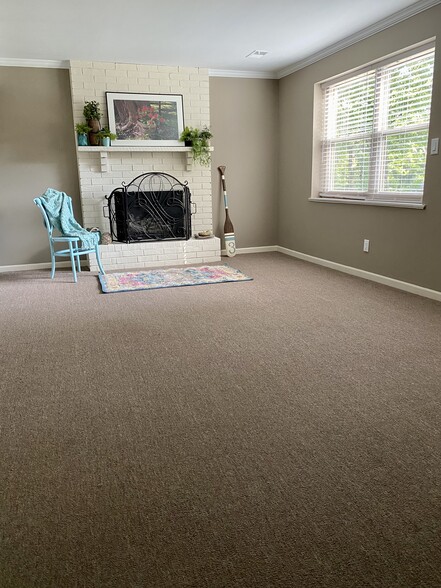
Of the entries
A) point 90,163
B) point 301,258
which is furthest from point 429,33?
point 90,163

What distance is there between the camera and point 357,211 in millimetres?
4785

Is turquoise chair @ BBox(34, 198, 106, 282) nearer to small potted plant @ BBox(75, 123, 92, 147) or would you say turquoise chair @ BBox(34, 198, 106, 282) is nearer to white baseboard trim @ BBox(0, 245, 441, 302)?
white baseboard trim @ BBox(0, 245, 441, 302)

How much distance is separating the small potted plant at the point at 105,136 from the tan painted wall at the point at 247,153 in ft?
4.40

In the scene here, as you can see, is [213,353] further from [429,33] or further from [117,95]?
[117,95]

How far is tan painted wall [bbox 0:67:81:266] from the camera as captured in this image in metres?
5.14

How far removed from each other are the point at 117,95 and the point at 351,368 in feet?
14.3

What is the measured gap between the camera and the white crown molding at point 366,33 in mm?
3703

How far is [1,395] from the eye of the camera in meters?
2.34

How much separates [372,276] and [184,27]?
2916mm

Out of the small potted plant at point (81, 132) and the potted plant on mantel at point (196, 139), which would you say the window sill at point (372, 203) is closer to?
the potted plant on mantel at point (196, 139)

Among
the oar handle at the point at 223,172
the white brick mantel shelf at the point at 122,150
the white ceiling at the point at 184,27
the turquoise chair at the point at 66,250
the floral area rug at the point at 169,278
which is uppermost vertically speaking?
the white ceiling at the point at 184,27

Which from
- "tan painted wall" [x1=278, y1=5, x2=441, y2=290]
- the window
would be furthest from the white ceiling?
the window

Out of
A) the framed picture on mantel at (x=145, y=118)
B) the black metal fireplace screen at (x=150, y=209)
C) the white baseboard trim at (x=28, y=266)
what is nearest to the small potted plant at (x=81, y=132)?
the framed picture on mantel at (x=145, y=118)

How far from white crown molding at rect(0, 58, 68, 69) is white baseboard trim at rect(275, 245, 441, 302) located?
354cm
